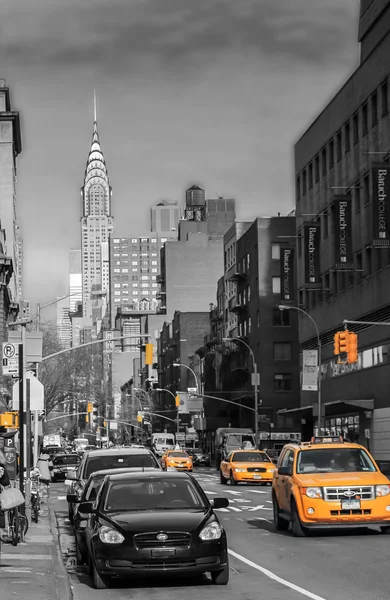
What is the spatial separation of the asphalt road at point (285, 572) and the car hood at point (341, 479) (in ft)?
3.28

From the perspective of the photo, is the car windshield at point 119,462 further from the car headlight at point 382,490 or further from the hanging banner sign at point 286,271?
the hanging banner sign at point 286,271

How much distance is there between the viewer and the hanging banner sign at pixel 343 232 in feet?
207

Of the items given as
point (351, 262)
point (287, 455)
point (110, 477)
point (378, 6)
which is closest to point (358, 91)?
point (378, 6)

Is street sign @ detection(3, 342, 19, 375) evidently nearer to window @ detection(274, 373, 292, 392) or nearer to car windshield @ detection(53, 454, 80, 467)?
car windshield @ detection(53, 454, 80, 467)

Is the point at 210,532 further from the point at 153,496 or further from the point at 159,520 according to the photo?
the point at 153,496

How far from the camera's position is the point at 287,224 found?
97562 millimetres

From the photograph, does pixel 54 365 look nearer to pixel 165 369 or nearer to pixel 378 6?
pixel 378 6

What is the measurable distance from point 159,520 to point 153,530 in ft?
0.99

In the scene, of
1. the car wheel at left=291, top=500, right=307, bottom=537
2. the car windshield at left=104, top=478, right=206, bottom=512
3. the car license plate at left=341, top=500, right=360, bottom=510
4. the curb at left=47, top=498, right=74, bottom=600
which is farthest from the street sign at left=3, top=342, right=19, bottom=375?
the car windshield at left=104, top=478, right=206, bottom=512

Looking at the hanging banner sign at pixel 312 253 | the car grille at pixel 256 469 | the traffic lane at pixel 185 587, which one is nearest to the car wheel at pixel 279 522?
the traffic lane at pixel 185 587

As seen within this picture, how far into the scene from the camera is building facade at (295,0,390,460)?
191 feet

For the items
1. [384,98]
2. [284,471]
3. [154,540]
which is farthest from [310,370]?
[154,540]

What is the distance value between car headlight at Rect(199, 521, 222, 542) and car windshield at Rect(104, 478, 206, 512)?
792mm

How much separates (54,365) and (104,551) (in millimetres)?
72909
